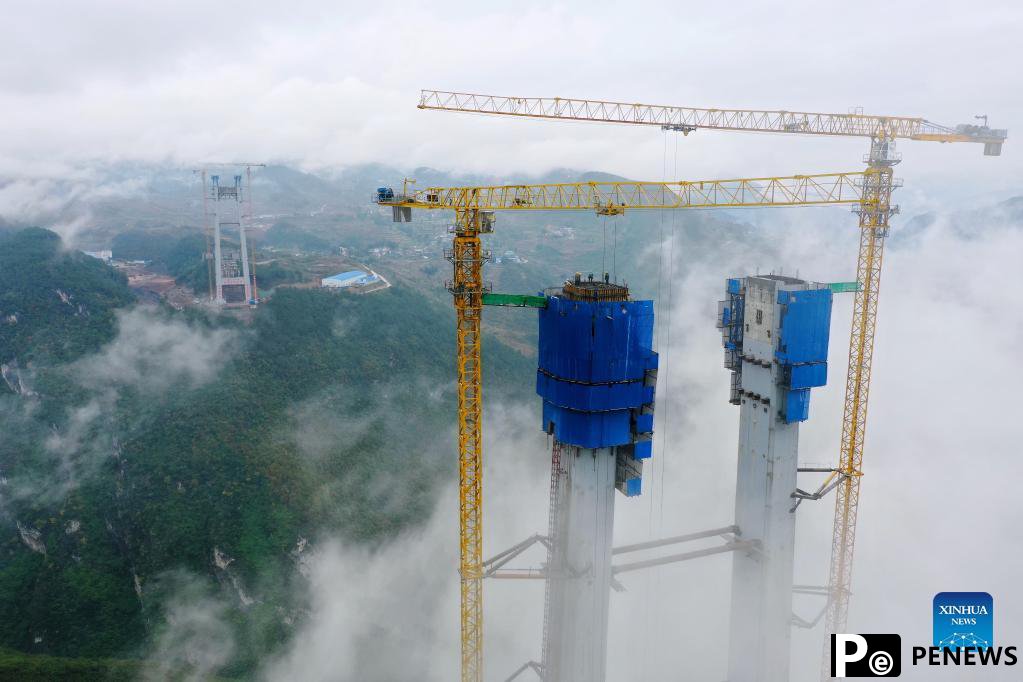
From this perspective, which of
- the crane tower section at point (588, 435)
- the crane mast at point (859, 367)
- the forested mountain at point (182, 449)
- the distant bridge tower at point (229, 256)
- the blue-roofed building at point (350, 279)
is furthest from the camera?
the blue-roofed building at point (350, 279)

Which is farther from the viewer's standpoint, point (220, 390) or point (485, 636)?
point (220, 390)

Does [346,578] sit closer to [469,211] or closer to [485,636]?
[485,636]

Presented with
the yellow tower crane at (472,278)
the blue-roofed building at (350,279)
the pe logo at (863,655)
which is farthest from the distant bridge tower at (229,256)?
the pe logo at (863,655)

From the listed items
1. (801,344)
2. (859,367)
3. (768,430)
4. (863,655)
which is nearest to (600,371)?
(768,430)

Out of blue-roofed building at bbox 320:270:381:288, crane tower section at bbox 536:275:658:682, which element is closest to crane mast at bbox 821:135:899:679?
crane tower section at bbox 536:275:658:682

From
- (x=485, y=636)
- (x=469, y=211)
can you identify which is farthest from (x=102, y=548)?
(x=469, y=211)

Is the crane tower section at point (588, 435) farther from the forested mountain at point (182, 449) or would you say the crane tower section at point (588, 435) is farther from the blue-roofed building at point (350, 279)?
the blue-roofed building at point (350, 279)

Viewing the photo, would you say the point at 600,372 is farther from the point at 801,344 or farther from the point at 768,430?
the point at 801,344
